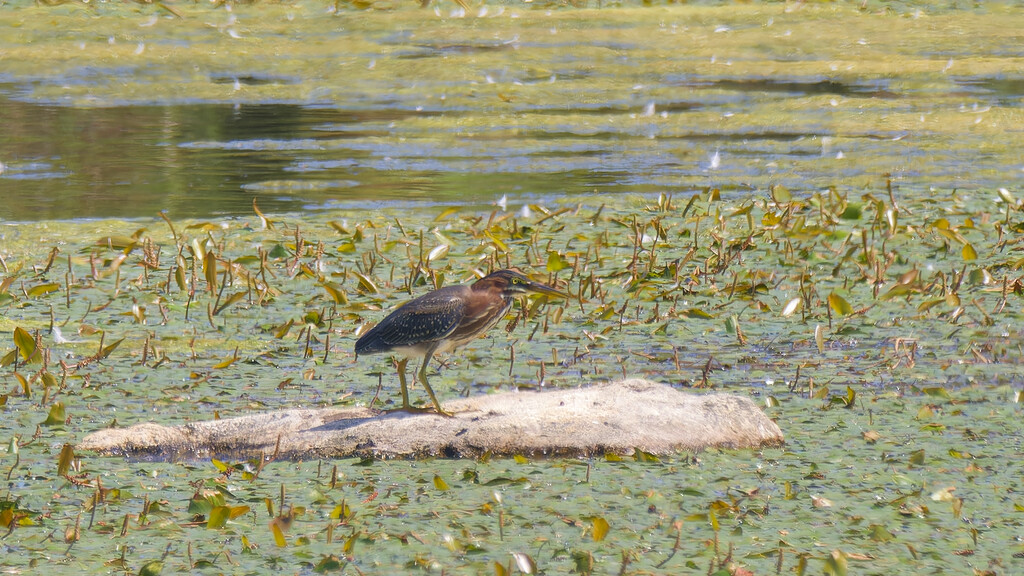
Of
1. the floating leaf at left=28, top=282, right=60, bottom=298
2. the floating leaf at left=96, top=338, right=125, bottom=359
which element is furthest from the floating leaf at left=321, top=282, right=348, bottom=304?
the floating leaf at left=28, top=282, right=60, bottom=298

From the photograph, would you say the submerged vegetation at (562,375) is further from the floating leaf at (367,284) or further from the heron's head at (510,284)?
the heron's head at (510,284)

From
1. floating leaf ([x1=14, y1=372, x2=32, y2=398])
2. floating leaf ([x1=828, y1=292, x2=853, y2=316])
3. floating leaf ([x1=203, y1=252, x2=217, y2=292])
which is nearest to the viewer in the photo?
floating leaf ([x1=14, y1=372, x2=32, y2=398])

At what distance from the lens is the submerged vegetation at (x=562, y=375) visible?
3.86 metres

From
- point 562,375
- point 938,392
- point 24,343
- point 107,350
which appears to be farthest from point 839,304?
point 24,343

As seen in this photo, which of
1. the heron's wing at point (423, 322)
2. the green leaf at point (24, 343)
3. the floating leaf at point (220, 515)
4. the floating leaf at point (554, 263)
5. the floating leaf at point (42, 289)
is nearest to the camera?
the floating leaf at point (220, 515)

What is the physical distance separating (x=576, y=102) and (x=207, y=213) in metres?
6.46

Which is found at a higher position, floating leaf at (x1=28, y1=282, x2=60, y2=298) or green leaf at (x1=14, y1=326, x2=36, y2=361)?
green leaf at (x1=14, y1=326, x2=36, y2=361)

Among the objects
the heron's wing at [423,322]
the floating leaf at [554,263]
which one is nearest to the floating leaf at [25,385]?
the heron's wing at [423,322]

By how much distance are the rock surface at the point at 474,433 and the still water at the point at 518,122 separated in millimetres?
5156

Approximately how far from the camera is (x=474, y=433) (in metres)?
4.61

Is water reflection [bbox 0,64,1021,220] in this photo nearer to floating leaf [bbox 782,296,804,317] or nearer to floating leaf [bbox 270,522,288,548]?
floating leaf [bbox 782,296,804,317]

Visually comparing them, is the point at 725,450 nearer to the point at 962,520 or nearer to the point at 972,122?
the point at 962,520

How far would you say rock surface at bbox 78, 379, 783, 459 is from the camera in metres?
4.59

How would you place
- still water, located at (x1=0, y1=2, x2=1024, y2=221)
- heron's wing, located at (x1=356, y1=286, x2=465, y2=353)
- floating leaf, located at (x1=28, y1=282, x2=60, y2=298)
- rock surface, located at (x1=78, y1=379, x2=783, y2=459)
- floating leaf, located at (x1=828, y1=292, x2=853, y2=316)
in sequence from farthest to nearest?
still water, located at (x1=0, y1=2, x2=1024, y2=221)
floating leaf, located at (x1=28, y1=282, x2=60, y2=298)
floating leaf, located at (x1=828, y1=292, x2=853, y2=316)
heron's wing, located at (x1=356, y1=286, x2=465, y2=353)
rock surface, located at (x1=78, y1=379, x2=783, y2=459)
